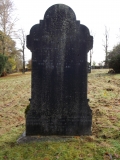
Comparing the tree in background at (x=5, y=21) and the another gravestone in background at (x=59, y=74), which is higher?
the tree in background at (x=5, y=21)

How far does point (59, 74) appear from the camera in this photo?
14.5 ft

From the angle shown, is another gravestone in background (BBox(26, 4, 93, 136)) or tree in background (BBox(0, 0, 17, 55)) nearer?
another gravestone in background (BBox(26, 4, 93, 136))

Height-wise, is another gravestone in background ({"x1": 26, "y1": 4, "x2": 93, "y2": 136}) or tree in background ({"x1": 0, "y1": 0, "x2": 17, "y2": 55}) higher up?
tree in background ({"x1": 0, "y1": 0, "x2": 17, "y2": 55})

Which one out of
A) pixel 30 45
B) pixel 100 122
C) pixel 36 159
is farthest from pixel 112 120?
pixel 30 45

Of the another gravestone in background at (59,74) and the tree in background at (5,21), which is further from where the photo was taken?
the tree in background at (5,21)

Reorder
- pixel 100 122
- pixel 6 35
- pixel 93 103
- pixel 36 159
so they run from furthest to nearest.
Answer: pixel 6 35 < pixel 93 103 < pixel 100 122 < pixel 36 159

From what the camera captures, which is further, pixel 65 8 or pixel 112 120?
pixel 112 120

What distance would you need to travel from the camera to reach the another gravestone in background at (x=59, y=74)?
14.3 feet

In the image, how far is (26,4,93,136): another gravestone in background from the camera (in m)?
4.36

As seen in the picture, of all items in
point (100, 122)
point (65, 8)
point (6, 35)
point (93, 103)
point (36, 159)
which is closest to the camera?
point (36, 159)

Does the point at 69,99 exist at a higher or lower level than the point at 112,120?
higher

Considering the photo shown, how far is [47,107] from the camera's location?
14.8 ft

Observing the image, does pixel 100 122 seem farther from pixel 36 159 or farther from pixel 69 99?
pixel 36 159

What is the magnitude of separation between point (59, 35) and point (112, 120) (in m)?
2.96
